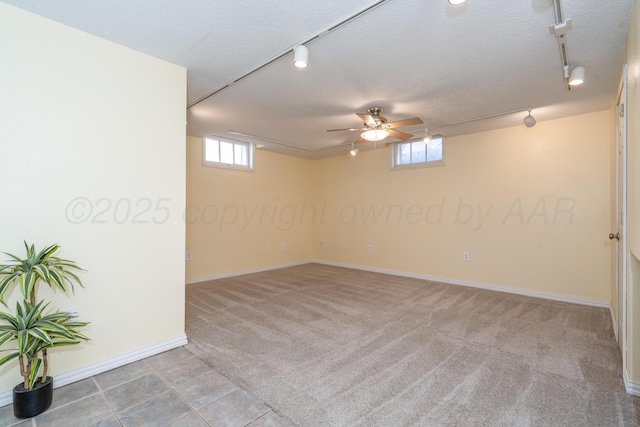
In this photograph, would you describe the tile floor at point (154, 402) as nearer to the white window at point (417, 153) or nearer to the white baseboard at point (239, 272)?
the white baseboard at point (239, 272)

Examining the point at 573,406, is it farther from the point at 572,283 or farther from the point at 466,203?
the point at 466,203

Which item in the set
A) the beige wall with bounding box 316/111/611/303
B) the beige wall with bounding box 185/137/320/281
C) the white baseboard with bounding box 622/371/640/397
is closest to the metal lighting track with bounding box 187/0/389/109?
the beige wall with bounding box 185/137/320/281

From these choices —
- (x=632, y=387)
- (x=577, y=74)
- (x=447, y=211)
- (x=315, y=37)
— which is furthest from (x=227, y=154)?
(x=632, y=387)

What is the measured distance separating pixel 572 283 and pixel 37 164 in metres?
5.73

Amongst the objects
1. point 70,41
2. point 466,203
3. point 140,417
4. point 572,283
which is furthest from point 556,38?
point 140,417

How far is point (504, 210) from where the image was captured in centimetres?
433

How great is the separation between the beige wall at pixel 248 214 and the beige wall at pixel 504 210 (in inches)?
54.1

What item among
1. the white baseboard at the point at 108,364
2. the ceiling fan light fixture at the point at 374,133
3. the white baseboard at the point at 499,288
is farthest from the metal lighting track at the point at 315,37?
the white baseboard at the point at 499,288

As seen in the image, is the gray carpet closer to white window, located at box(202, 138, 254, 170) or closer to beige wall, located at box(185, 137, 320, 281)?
beige wall, located at box(185, 137, 320, 281)

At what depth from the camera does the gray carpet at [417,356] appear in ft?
5.77

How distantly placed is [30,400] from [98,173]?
4.91ft

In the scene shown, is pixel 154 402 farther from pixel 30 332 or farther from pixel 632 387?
pixel 632 387

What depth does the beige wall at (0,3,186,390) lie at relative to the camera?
1885 millimetres

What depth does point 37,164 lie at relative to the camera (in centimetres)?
195
